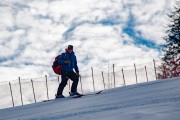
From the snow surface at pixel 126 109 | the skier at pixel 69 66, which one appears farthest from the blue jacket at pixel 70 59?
the snow surface at pixel 126 109

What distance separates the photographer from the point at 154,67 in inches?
1351

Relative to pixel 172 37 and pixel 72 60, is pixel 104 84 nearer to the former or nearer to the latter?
Result: pixel 172 37

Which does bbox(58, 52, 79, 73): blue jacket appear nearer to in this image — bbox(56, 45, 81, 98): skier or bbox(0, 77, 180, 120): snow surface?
bbox(56, 45, 81, 98): skier

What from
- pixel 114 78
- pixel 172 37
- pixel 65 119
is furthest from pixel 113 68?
pixel 65 119

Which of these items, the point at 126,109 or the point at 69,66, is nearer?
the point at 126,109

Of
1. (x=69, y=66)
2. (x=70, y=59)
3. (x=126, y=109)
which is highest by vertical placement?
(x=70, y=59)

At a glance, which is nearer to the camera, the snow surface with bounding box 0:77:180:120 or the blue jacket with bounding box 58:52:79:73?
the snow surface with bounding box 0:77:180:120

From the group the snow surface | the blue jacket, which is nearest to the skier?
the blue jacket

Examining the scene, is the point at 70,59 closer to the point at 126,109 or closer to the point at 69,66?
the point at 69,66

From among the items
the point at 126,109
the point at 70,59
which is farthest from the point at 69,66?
the point at 126,109

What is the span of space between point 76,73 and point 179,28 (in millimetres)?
26345

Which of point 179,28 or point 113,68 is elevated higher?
point 179,28

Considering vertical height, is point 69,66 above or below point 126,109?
above

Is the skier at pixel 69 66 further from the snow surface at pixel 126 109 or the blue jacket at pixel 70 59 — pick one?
the snow surface at pixel 126 109
